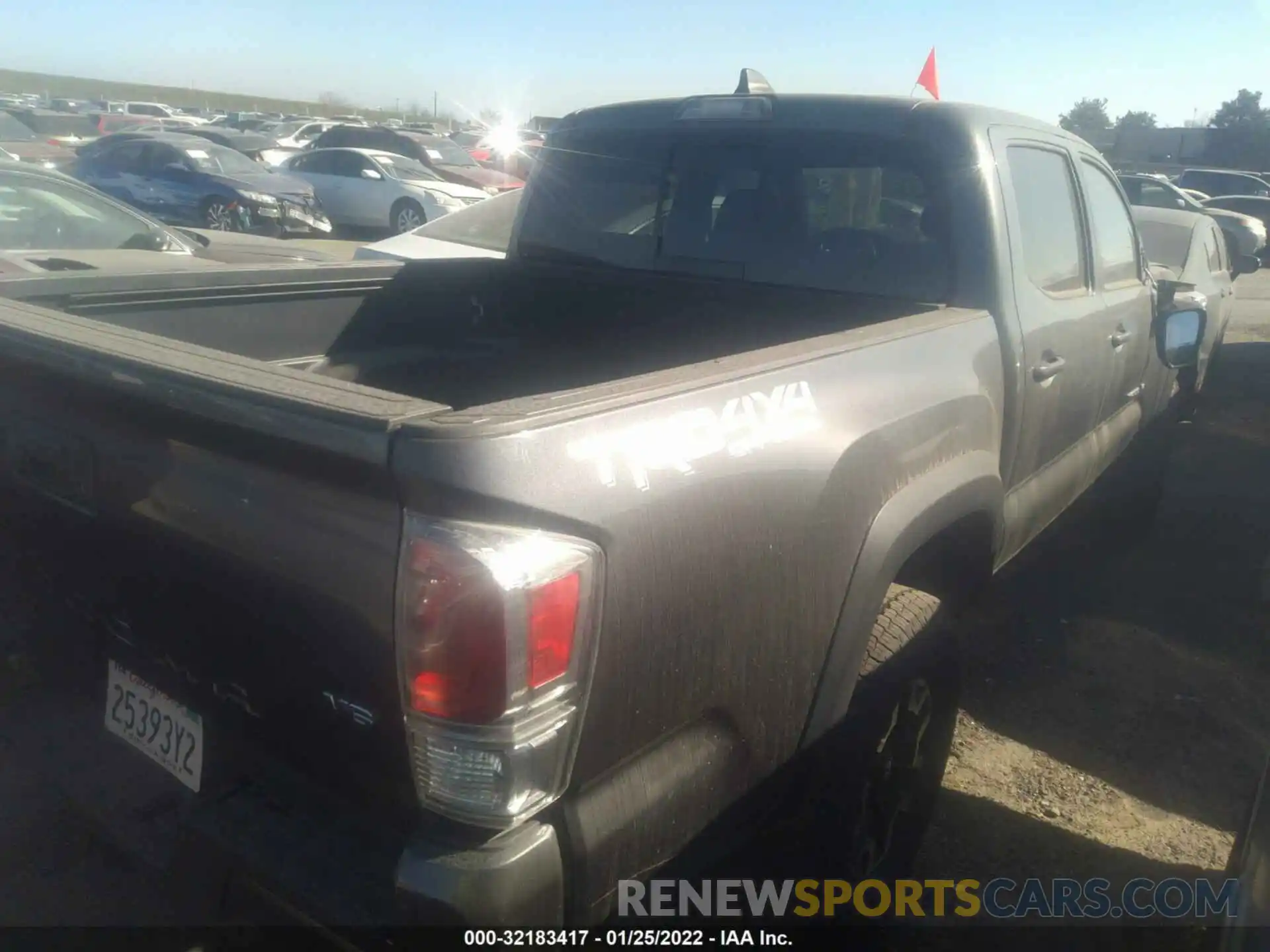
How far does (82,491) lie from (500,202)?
6949 mm

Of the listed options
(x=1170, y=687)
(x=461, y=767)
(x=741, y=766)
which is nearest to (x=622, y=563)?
(x=461, y=767)

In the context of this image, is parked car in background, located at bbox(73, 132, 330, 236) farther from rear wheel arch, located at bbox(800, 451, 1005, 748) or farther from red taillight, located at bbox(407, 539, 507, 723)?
red taillight, located at bbox(407, 539, 507, 723)

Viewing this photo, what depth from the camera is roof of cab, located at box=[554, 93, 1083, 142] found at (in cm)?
325

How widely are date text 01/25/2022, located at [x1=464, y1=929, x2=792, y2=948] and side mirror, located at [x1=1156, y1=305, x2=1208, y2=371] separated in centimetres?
317

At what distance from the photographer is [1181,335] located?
4383mm

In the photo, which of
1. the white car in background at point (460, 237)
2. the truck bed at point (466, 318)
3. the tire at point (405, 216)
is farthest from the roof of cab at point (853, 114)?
the tire at point (405, 216)

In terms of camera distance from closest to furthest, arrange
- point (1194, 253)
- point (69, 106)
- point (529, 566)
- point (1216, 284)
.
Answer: point (529, 566)
point (1194, 253)
point (1216, 284)
point (69, 106)

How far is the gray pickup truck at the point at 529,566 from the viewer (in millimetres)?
1534

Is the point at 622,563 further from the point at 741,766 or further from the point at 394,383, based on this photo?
the point at 394,383

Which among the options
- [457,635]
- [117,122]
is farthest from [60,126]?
[457,635]

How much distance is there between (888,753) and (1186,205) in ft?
67.6

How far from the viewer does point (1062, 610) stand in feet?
15.7

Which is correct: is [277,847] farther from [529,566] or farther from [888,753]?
[888,753]

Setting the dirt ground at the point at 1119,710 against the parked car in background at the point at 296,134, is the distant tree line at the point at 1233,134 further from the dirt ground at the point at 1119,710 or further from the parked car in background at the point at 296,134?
the dirt ground at the point at 1119,710
